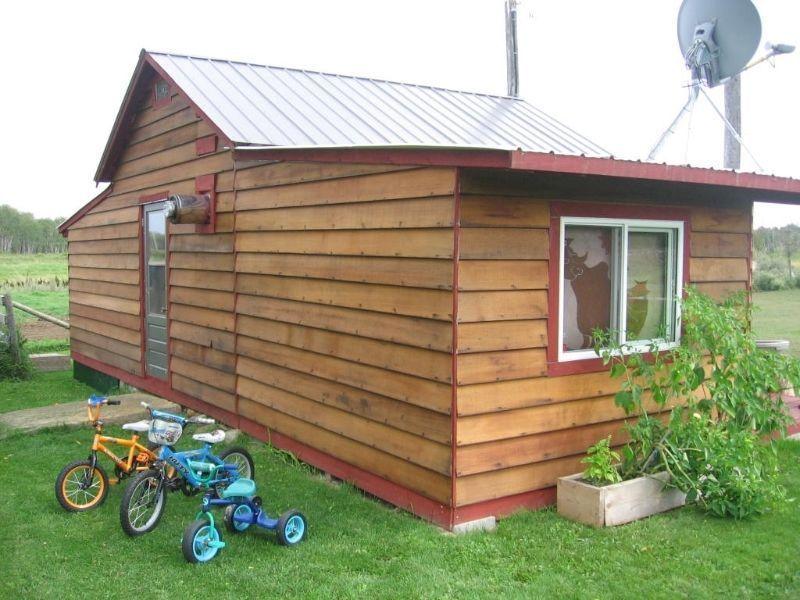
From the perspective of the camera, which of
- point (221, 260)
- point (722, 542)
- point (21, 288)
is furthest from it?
point (21, 288)

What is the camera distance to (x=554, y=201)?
536 cm

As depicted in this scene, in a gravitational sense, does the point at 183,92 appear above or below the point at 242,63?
below

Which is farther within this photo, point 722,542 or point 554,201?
point 554,201

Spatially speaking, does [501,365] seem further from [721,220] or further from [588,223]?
[721,220]

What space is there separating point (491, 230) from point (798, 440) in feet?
13.8

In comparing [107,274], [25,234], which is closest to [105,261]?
[107,274]

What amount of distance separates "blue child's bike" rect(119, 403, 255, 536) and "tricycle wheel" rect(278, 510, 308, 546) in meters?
0.51

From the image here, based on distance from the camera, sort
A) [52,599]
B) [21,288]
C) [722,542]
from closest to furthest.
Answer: [52,599], [722,542], [21,288]

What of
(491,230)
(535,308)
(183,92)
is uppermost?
(183,92)

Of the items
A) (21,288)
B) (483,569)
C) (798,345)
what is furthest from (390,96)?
(21,288)

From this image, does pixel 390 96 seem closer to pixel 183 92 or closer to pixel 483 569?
pixel 183 92

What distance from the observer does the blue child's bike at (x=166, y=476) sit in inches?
198

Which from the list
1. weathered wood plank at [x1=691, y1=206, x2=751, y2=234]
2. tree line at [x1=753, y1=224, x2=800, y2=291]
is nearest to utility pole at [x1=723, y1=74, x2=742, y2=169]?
weathered wood plank at [x1=691, y1=206, x2=751, y2=234]

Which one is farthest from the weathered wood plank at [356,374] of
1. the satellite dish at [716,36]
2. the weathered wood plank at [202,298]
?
the satellite dish at [716,36]
